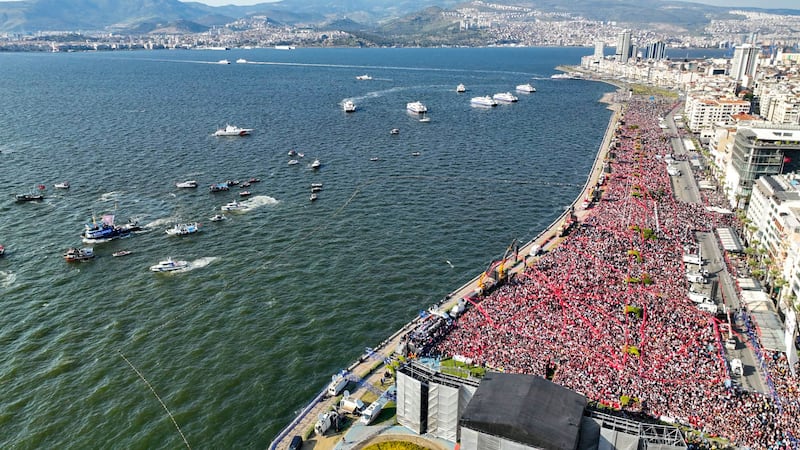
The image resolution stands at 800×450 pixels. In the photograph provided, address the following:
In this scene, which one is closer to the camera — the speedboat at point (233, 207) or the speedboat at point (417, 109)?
the speedboat at point (233, 207)

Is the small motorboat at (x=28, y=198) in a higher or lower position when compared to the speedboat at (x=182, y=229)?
higher

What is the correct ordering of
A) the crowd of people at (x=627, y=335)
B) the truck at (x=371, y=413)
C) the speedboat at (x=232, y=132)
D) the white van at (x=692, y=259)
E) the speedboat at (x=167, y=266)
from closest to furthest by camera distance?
the truck at (x=371, y=413)
the crowd of people at (x=627, y=335)
the white van at (x=692, y=259)
the speedboat at (x=167, y=266)
the speedboat at (x=232, y=132)

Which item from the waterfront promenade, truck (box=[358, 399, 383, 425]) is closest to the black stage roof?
truck (box=[358, 399, 383, 425])

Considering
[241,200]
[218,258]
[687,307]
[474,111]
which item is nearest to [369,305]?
[218,258]

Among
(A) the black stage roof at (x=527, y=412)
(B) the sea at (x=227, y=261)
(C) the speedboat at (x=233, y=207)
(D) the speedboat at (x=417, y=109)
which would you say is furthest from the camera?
(D) the speedboat at (x=417, y=109)

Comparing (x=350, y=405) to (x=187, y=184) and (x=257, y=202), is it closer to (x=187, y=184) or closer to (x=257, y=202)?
(x=257, y=202)

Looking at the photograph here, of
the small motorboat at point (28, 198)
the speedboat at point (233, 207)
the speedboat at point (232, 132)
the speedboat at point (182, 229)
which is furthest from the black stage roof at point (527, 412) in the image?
the speedboat at point (232, 132)

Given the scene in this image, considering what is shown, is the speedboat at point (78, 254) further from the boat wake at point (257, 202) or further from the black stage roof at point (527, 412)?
the black stage roof at point (527, 412)
